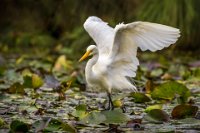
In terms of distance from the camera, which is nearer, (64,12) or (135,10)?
(135,10)

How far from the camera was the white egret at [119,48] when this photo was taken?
484 cm

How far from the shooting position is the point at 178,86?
17.6 feet

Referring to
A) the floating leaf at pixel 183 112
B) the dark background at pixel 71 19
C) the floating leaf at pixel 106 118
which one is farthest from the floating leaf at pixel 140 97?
the dark background at pixel 71 19

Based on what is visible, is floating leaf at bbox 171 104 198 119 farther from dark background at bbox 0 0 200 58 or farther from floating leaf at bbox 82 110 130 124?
dark background at bbox 0 0 200 58

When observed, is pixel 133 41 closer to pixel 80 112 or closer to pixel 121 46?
pixel 121 46

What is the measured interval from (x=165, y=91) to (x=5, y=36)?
365 inches

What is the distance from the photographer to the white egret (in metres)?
4.84

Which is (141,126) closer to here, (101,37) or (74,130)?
(74,130)

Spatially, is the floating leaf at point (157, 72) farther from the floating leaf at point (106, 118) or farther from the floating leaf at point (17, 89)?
the floating leaf at point (106, 118)

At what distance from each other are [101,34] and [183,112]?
4.50 feet

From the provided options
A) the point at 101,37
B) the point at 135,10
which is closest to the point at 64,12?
the point at 135,10

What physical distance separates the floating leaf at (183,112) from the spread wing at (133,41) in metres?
0.54

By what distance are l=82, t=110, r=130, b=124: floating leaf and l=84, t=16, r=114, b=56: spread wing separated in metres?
1.11

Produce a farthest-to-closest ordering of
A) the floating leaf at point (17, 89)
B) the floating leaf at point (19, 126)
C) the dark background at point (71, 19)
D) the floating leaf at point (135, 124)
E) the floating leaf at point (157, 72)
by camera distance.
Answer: the dark background at point (71, 19)
the floating leaf at point (157, 72)
the floating leaf at point (17, 89)
the floating leaf at point (135, 124)
the floating leaf at point (19, 126)
